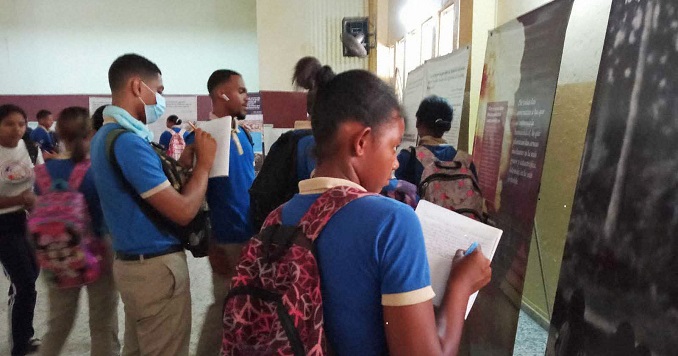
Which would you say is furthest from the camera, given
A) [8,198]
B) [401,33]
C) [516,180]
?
[401,33]

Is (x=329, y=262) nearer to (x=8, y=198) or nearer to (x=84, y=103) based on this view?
(x=8, y=198)

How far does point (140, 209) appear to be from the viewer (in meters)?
1.58

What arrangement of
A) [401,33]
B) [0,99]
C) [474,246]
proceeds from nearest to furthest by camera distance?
[474,246] → [401,33] → [0,99]

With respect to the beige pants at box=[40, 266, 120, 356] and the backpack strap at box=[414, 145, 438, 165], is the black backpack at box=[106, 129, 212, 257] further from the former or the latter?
the backpack strap at box=[414, 145, 438, 165]

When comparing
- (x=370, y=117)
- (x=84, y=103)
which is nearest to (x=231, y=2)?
(x=84, y=103)

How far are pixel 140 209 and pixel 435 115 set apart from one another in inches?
59.8

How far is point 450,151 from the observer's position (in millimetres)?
2479

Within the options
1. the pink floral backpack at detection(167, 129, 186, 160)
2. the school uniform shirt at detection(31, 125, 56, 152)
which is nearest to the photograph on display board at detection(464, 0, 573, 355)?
the pink floral backpack at detection(167, 129, 186, 160)

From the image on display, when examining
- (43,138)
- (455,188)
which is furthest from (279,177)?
(43,138)

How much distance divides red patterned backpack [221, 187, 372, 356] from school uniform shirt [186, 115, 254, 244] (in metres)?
1.27

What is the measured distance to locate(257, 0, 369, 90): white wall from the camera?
6.57 metres

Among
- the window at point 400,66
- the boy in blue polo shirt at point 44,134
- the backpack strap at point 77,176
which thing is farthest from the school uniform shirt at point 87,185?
the boy in blue polo shirt at point 44,134

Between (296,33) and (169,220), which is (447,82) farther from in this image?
(296,33)

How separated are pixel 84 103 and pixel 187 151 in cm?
815
